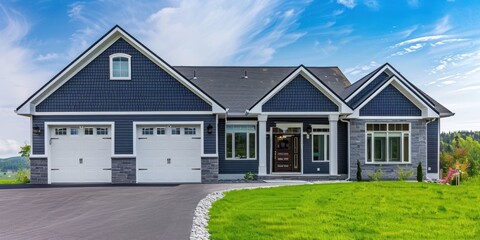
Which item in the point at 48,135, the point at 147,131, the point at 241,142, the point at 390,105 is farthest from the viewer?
the point at 241,142

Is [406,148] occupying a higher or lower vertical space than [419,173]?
higher

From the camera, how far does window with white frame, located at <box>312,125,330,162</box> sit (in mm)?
16172

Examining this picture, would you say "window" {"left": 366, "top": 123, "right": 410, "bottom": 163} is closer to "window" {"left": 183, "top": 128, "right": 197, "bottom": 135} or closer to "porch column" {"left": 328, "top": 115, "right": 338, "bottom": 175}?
"porch column" {"left": 328, "top": 115, "right": 338, "bottom": 175}

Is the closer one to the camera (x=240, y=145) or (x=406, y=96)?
(x=406, y=96)

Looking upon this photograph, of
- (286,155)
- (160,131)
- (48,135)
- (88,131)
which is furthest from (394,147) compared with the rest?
(48,135)

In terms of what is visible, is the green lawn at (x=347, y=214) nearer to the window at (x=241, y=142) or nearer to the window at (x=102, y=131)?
the window at (x=241, y=142)

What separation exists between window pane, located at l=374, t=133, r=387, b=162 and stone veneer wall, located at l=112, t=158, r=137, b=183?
1113cm

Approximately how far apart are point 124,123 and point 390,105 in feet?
40.0

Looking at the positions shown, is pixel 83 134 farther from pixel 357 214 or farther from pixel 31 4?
pixel 357 214

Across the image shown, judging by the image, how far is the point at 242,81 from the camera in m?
18.6

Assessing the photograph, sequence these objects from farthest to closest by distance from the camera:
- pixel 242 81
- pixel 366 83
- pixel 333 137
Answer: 1. pixel 242 81
2. pixel 366 83
3. pixel 333 137

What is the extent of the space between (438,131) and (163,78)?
14.0m

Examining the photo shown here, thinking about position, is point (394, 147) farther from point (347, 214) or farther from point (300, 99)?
point (347, 214)

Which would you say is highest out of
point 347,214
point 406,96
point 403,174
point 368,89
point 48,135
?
point 368,89
